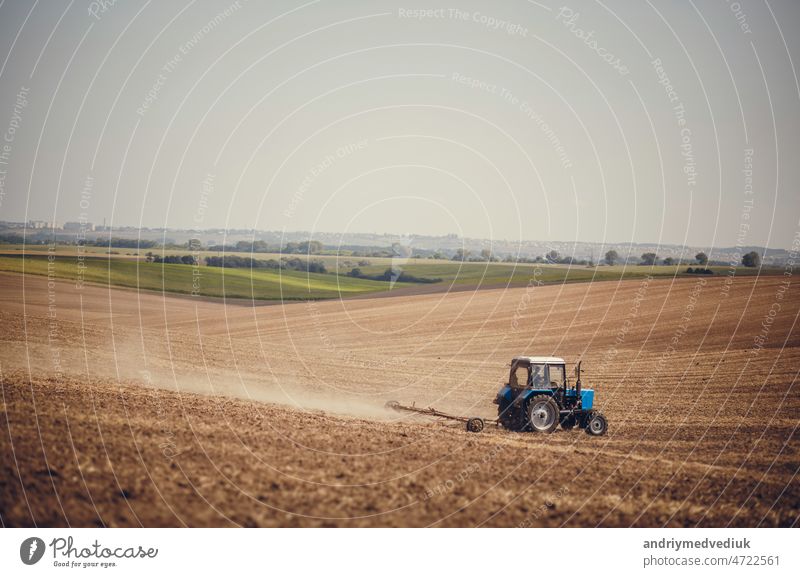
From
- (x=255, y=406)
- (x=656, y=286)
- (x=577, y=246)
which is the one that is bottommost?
(x=255, y=406)

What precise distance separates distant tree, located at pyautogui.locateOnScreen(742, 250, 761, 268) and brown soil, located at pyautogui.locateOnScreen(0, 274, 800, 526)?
3489cm

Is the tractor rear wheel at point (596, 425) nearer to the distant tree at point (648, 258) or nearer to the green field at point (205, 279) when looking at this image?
the green field at point (205, 279)

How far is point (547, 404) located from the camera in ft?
64.2

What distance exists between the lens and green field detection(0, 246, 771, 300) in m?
64.6

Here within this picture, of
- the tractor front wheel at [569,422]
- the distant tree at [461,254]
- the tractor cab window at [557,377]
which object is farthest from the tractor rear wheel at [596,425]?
the distant tree at [461,254]

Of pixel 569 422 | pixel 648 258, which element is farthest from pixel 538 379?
pixel 648 258

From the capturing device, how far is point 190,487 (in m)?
10.9

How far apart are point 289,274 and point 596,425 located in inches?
2615

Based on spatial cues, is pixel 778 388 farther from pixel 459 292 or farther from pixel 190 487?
pixel 459 292

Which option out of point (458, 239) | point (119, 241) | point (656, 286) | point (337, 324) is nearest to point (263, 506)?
point (337, 324)

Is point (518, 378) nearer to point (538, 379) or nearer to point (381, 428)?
point (538, 379)

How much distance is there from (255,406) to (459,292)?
48.7 metres

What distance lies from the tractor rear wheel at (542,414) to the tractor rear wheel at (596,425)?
1.15 m

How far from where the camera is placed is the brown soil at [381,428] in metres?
10.9
